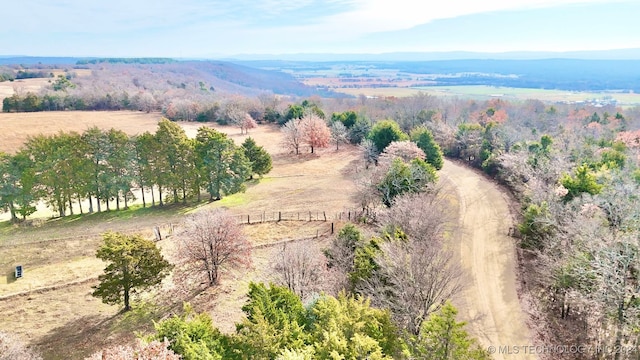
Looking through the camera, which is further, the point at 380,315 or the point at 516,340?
the point at 516,340

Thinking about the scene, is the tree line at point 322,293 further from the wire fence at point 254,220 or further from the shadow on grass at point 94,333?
the wire fence at point 254,220

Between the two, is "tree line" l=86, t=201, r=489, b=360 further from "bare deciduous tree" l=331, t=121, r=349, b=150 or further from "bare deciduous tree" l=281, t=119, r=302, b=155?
"bare deciduous tree" l=331, t=121, r=349, b=150

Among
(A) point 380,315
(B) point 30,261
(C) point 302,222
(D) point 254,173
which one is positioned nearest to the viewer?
(A) point 380,315

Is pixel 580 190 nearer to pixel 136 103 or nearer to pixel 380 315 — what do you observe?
pixel 380 315

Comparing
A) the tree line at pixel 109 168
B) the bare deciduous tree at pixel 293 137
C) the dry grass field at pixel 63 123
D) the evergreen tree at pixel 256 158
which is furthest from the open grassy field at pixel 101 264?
the dry grass field at pixel 63 123

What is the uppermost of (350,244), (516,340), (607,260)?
(607,260)

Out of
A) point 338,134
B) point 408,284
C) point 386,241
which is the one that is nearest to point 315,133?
point 338,134

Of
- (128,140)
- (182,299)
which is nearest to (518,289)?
(182,299)

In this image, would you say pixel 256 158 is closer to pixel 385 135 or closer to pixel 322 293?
pixel 385 135
